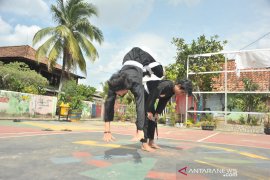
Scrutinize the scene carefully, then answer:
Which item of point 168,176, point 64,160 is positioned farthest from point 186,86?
point 64,160

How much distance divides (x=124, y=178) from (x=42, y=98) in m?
16.8

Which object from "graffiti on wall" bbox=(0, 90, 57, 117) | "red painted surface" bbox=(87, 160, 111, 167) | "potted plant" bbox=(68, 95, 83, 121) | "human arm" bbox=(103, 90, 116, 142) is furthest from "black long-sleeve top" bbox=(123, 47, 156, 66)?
"potted plant" bbox=(68, 95, 83, 121)

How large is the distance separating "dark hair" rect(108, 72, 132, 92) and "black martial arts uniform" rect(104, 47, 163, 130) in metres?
0.05

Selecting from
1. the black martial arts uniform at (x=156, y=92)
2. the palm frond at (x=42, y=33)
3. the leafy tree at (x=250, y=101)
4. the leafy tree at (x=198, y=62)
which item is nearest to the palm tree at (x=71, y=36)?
the palm frond at (x=42, y=33)

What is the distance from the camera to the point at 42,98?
18484 mm

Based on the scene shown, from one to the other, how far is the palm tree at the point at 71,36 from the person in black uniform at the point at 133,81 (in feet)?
59.9

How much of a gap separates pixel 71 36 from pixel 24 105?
7.69m

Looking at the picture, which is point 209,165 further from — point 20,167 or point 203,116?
point 203,116

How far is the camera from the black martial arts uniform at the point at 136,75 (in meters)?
3.68

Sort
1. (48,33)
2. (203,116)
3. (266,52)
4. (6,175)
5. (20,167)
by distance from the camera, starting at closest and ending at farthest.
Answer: (6,175) → (20,167) → (266,52) → (203,116) → (48,33)

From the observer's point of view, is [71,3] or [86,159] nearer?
[86,159]

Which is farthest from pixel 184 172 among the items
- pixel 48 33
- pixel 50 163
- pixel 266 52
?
pixel 48 33

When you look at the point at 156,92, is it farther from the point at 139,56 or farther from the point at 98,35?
the point at 98,35

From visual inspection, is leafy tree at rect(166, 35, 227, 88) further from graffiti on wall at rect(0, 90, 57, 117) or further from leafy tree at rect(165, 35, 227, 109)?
graffiti on wall at rect(0, 90, 57, 117)
